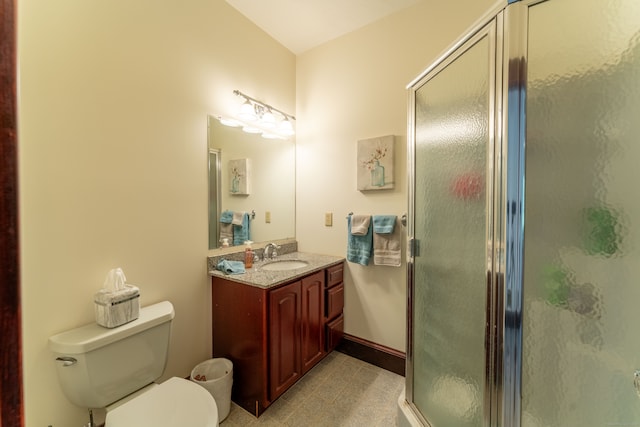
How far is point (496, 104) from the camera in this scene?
94 cm

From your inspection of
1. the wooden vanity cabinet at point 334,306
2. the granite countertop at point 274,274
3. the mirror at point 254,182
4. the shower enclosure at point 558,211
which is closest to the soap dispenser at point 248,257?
the granite countertop at point 274,274

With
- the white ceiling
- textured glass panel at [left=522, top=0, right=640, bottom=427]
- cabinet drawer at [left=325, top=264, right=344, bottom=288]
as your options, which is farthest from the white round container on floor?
the white ceiling

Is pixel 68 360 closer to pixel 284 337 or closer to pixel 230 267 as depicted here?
pixel 230 267

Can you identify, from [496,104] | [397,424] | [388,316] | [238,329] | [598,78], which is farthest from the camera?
[388,316]

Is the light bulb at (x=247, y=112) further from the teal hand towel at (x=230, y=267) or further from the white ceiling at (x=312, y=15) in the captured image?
the teal hand towel at (x=230, y=267)

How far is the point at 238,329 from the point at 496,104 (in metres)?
1.74

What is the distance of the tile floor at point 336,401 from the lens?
1510 mm

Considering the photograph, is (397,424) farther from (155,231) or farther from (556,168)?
(155,231)

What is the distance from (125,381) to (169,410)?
30 cm

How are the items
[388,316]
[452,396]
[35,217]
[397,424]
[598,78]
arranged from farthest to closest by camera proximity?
[388,316] → [397,424] → [452,396] → [35,217] → [598,78]

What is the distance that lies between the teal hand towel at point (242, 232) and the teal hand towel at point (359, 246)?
2.66ft

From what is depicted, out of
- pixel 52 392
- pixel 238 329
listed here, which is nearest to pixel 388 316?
pixel 238 329

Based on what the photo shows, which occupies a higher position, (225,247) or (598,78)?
(598,78)

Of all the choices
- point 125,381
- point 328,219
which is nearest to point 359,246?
point 328,219
